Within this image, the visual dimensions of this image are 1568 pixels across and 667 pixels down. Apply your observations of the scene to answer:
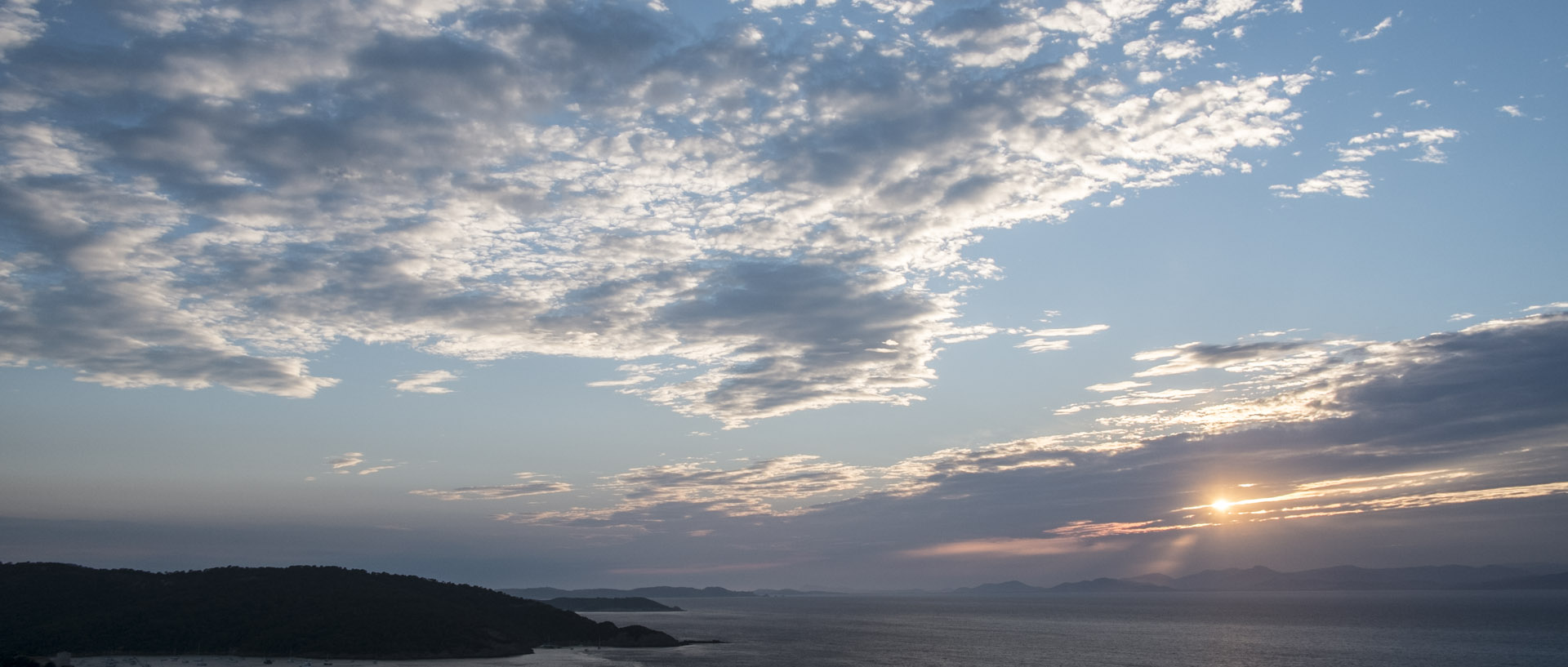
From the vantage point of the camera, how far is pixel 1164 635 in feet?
570

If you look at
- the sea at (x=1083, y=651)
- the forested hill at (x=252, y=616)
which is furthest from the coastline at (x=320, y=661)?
the forested hill at (x=252, y=616)

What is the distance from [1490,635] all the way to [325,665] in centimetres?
19459

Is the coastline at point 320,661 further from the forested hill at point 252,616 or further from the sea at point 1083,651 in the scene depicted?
the forested hill at point 252,616

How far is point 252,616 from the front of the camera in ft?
427

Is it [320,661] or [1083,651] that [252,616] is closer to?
[320,661]

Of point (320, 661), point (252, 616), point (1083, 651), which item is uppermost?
point (252, 616)

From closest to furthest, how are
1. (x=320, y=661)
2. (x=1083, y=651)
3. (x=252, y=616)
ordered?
(x=320, y=661)
(x=252, y=616)
(x=1083, y=651)

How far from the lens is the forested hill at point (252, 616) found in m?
120

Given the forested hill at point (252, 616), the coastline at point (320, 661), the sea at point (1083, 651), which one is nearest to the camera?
the coastline at point (320, 661)

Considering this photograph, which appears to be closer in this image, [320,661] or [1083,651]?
[320,661]

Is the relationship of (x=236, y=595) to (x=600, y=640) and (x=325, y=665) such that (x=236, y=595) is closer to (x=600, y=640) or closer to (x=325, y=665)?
(x=325, y=665)

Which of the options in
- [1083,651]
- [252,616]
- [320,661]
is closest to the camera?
[320,661]

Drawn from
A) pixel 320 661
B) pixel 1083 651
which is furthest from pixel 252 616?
pixel 1083 651

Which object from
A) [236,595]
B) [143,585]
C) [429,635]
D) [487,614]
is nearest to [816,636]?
[487,614]
